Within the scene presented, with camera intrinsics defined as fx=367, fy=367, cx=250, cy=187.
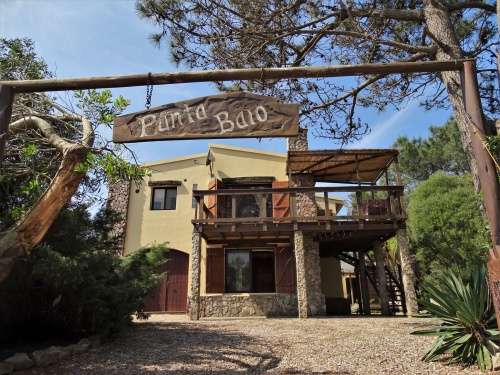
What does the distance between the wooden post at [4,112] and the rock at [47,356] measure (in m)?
2.96

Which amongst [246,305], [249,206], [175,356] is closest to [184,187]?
[249,206]

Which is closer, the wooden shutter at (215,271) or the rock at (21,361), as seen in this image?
the rock at (21,361)

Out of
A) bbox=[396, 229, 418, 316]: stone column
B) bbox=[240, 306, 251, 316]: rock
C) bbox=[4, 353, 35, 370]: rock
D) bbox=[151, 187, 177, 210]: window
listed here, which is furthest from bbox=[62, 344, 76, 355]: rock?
bbox=[151, 187, 177, 210]: window

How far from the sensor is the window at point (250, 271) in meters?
13.7

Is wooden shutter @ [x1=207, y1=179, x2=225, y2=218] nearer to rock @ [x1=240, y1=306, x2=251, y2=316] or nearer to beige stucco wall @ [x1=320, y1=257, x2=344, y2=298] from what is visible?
rock @ [x1=240, y1=306, x2=251, y2=316]

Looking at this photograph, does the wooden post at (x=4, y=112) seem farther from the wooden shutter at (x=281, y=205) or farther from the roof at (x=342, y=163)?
the wooden shutter at (x=281, y=205)

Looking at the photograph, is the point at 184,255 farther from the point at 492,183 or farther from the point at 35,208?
the point at 492,183

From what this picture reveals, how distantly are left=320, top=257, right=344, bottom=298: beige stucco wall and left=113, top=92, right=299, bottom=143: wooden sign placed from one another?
1235cm

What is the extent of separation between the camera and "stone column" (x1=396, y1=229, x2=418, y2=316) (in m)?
10.2

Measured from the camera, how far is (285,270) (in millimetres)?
13344

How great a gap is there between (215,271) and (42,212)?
10.2 meters

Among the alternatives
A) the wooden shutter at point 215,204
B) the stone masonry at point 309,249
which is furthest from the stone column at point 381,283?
the wooden shutter at point 215,204

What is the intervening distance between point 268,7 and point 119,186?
1121 cm

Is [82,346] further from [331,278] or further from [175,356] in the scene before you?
[331,278]
